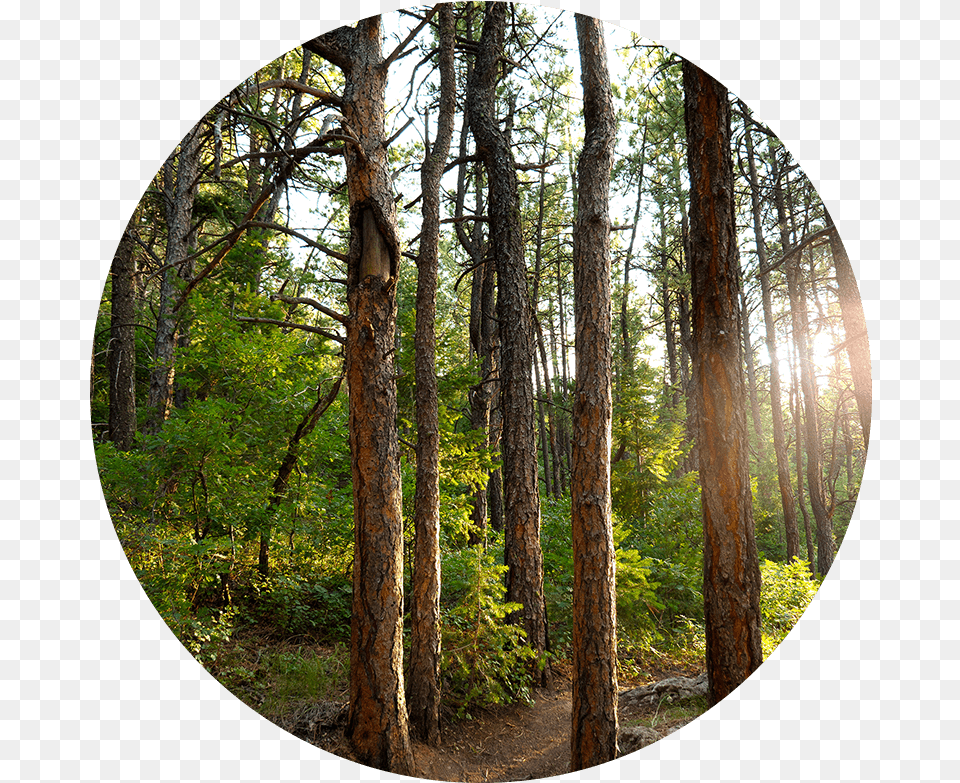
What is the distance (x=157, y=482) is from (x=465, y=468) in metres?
2.86

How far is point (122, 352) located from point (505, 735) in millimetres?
6228

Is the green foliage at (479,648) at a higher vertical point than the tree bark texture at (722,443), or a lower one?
lower

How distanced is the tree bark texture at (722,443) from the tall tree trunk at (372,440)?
73.3 inches

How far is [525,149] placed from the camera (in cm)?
582

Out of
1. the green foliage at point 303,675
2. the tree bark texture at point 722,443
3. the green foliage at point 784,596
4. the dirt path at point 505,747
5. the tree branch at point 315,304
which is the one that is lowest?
the dirt path at point 505,747

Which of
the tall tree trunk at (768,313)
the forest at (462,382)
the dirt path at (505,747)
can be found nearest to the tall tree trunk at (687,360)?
the forest at (462,382)

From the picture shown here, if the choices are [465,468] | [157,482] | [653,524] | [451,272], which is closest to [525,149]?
[451,272]

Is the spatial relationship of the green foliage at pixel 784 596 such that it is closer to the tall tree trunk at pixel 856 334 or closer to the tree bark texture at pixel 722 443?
the tree bark texture at pixel 722 443

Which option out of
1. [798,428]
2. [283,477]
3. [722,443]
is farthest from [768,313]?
[283,477]

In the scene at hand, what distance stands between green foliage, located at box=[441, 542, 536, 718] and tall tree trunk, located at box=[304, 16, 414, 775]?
3.88 ft

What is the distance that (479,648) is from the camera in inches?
187

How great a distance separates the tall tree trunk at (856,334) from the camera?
10.6ft

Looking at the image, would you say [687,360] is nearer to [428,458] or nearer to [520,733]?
[428,458]

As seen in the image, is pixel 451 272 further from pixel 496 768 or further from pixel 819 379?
pixel 496 768
